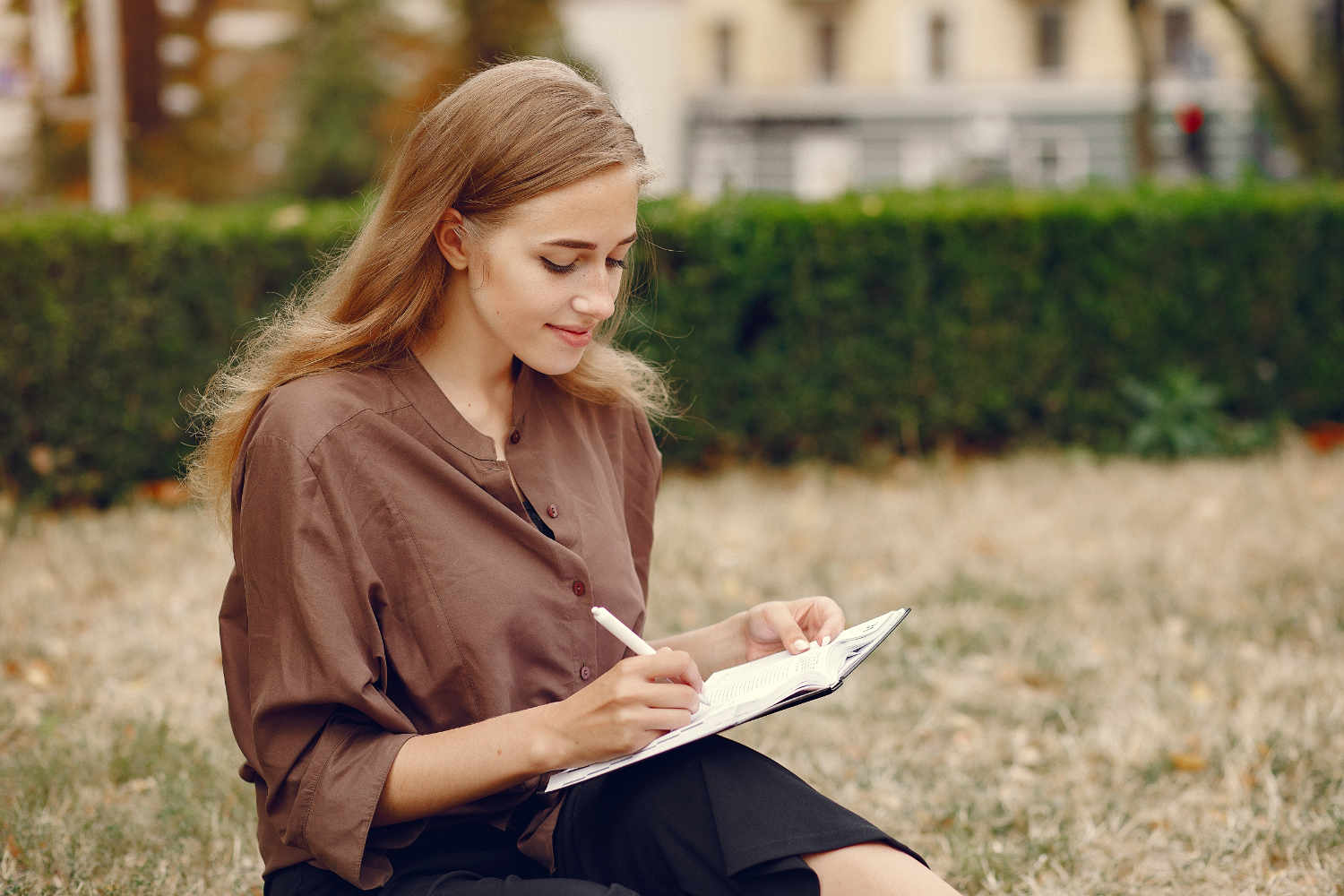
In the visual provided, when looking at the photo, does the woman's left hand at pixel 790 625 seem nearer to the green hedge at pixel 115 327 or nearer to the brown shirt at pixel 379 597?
the brown shirt at pixel 379 597

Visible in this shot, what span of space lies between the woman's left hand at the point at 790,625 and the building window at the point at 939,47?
30183mm

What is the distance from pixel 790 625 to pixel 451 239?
79cm

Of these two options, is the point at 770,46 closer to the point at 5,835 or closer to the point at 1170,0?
the point at 1170,0

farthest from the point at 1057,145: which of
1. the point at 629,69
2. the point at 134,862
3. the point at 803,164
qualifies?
the point at 134,862

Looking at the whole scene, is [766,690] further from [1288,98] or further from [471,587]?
[1288,98]

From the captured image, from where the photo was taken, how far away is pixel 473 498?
1800 millimetres

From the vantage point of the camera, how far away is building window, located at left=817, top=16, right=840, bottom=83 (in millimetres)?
31500

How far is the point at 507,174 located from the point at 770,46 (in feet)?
103

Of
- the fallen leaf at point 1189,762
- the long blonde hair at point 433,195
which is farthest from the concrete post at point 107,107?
the fallen leaf at point 1189,762

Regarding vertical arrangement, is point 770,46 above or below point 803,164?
above

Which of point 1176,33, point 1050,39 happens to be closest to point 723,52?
point 1050,39

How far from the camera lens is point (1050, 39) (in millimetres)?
29250

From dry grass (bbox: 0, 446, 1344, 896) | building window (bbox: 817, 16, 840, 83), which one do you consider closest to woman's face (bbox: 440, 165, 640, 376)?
dry grass (bbox: 0, 446, 1344, 896)

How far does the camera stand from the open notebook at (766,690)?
163 cm
